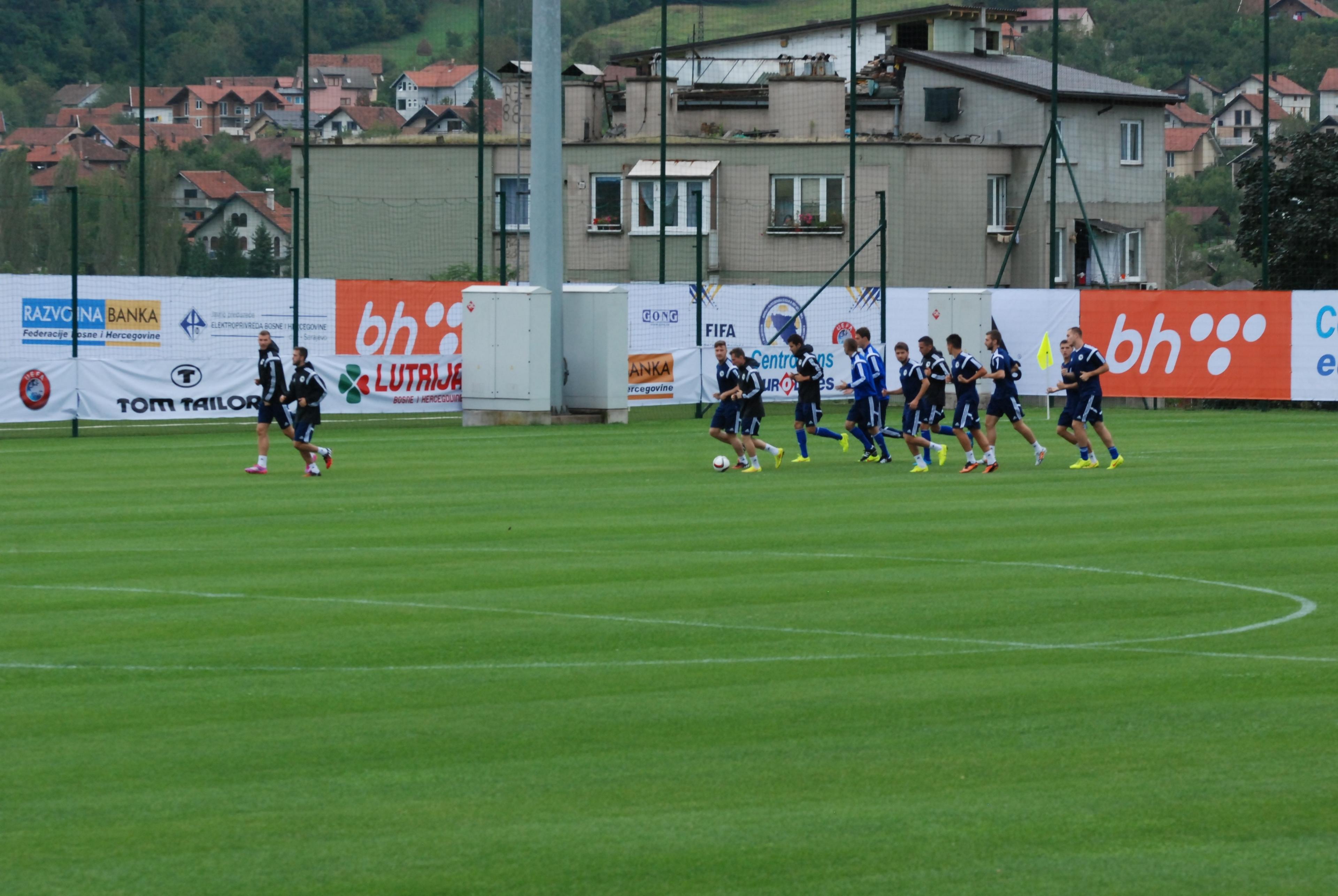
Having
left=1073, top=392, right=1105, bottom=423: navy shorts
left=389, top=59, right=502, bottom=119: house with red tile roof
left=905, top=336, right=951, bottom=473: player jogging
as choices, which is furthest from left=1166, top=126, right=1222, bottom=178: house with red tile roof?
left=1073, top=392, right=1105, bottom=423: navy shorts

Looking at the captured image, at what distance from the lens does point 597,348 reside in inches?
1406

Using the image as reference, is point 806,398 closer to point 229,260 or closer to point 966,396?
point 966,396

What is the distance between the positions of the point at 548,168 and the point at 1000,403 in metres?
13.4

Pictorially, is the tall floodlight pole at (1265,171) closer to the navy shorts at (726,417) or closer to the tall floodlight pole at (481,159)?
the tall floodlight pole at (481,159)

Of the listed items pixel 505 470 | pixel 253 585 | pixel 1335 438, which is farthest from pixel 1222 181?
pixel 253 585

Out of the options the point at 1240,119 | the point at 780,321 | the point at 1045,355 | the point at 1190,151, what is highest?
the point at 1240,119

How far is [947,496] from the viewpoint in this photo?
21266mm

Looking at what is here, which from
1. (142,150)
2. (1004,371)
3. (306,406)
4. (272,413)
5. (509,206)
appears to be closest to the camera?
Result: (306,406)

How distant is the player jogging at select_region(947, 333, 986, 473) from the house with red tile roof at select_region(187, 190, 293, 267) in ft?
59.9

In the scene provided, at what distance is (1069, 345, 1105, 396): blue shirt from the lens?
25.2 metres

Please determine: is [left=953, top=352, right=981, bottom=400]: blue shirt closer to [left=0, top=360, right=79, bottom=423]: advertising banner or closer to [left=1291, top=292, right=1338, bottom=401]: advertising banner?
[left=1291, top=292, right=1338, bottom=401]: advertising banner

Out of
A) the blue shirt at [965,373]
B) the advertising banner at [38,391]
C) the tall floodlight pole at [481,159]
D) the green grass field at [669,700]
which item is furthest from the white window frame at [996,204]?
the green grass field at [669,700]

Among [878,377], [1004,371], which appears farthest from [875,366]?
[1004,371]

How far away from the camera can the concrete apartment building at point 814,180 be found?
59.1 metres
